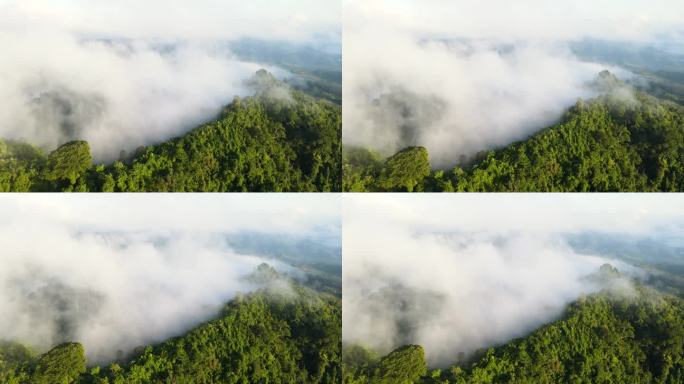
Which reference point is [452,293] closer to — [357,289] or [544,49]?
[357,289]

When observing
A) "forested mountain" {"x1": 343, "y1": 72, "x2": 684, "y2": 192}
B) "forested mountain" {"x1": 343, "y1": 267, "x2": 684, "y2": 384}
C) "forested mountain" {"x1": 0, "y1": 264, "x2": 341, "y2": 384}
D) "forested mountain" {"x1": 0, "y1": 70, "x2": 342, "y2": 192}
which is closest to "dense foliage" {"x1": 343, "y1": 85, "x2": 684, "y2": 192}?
"forested mountain" {"x1": 343, "y1": 72, "x2": 684, "y2": 192}

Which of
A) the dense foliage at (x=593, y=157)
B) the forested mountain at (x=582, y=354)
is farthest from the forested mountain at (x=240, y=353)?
the dense foliage at (x=593, y=157)

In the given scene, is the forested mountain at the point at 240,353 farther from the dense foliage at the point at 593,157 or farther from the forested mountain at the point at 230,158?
the dense foliage at the point at 593,157

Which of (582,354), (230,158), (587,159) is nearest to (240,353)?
(230,158)

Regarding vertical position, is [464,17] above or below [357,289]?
above

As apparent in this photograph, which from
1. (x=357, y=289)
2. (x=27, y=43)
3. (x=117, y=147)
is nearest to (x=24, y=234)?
(x=117, y=147)

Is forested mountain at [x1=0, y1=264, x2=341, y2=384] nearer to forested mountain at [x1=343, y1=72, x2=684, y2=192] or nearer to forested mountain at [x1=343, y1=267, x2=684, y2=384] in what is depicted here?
forested mountain at [x1=343, y1=267, x2=684, y2=384]

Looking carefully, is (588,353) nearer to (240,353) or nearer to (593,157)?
(593,157)
